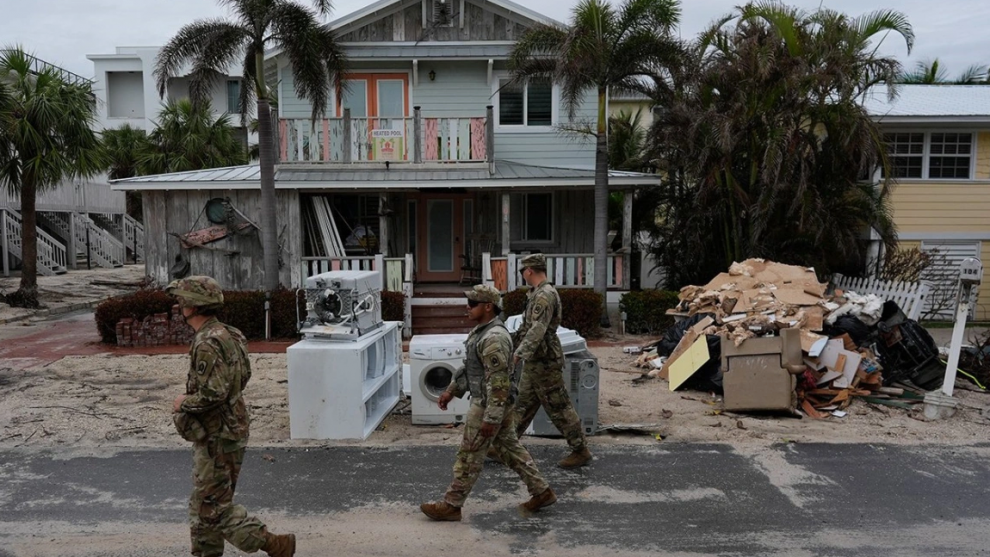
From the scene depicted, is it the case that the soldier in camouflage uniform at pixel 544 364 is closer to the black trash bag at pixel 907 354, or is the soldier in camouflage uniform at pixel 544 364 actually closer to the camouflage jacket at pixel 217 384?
the camouflage jacket at pixel 217 384

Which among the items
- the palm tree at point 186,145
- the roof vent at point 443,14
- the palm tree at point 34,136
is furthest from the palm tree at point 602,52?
the palm tree at point 186,145

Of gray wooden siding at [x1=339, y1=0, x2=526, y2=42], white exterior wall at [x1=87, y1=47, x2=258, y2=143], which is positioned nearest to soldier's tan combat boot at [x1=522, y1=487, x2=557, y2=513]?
gray wooden siding at [x1=339, y1=0, x2=526, y2=42]

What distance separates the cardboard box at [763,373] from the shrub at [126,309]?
9.53 meters

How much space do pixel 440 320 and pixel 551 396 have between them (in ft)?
25.4

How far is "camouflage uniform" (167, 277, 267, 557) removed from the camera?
402 cm

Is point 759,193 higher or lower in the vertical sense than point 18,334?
higher

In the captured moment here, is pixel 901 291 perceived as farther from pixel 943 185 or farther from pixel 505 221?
pixel 505 221

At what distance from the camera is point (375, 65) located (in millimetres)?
16312

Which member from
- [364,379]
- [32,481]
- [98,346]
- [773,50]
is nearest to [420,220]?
[98,346]

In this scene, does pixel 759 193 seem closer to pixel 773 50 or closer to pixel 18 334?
pixel 773 50

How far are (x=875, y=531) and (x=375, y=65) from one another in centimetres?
1417

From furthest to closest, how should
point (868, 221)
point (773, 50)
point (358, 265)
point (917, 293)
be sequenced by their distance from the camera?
point (358, 265) → point (868, 221) → point (773, 50) → point (917, 293)

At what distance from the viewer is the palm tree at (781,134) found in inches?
472

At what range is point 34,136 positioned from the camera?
51.0 ft
